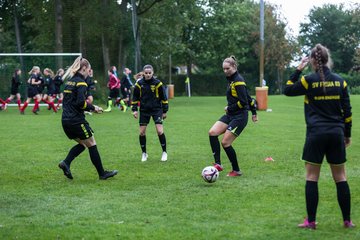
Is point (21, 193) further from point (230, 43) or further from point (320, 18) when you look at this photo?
point (320, 18)

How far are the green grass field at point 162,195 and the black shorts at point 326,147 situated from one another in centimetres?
79

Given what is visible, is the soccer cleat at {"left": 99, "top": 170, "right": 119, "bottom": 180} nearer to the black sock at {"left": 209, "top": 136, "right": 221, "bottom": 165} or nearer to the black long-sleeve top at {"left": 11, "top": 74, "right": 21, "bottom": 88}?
the black sock at {"left": 209, "top": 136, "right": 221, "bottom": 165}

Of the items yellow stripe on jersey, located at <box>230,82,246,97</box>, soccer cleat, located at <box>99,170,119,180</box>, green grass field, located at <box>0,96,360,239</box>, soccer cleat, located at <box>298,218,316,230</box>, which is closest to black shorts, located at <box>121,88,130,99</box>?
green grass field, located at <box>0,96,360,239</box>

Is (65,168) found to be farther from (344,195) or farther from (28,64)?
(28,64)

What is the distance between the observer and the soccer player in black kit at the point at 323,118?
271 inches

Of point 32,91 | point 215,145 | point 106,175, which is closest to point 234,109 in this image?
point 215,145

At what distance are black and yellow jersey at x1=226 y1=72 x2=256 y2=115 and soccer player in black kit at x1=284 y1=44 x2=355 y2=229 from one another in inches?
148

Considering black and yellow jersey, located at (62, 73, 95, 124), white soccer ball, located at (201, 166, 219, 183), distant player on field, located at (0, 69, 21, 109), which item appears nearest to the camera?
white soccer ball, located at (201, 166, 219, 183)

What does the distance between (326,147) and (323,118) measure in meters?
0.31

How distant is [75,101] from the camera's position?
33.8ft

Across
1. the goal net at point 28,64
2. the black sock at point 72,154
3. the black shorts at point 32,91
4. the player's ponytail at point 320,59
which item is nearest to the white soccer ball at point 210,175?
the black sock at point 72,154

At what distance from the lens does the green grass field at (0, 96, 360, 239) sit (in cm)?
712

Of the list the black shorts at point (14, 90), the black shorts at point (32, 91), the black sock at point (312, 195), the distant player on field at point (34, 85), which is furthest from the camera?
the black shorts at point (14, 90)

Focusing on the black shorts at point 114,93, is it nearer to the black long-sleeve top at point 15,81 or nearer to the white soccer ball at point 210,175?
the black long-sleeve top at point 15,81
